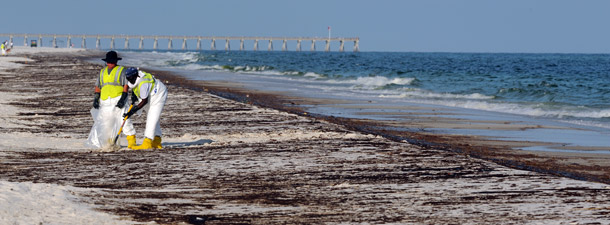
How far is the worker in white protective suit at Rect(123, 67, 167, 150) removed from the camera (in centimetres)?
1173

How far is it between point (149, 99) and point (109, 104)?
22.5 inches

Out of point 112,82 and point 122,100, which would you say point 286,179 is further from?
point 112,82

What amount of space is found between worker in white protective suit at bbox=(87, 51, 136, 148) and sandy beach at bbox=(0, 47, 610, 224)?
33cm

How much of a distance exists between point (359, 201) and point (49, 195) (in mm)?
2749

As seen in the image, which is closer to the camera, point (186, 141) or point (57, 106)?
point (186, 141)

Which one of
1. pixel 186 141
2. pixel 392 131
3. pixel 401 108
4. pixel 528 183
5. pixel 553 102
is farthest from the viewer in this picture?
pixel 553 102

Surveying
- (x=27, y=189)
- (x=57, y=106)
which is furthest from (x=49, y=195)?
(x=57, y=106)

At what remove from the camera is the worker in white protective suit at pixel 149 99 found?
11.7 meters

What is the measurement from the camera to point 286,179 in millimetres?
9117

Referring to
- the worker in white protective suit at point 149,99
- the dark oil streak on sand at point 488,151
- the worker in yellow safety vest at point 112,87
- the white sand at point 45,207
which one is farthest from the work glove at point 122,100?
the dark oil streak on sand at point 488,151

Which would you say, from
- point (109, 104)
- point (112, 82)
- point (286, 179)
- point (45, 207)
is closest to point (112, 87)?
point (112, 82)

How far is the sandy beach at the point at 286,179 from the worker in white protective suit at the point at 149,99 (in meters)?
0.31

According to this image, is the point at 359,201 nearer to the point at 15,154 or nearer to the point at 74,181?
the point at 74,181

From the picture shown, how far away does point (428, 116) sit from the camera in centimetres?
1903
